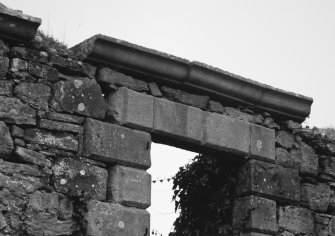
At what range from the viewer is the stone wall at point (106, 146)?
599 centimetres

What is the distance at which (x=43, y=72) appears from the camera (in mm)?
6297

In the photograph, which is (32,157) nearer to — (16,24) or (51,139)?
(51,139)

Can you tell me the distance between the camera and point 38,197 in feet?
19.5

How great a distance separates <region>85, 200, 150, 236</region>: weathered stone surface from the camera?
6137 millimetres

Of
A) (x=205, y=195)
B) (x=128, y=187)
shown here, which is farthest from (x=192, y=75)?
(x=205, y=195)

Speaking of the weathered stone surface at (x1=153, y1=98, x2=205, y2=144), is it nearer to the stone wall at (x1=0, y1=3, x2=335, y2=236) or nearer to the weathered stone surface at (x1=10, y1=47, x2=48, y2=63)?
the stone wall at (x1=0, y1=3, x2=335, y2=236)

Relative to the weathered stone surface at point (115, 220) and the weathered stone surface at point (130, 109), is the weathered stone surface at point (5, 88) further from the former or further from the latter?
the weathered stone surface at point (115, 220)

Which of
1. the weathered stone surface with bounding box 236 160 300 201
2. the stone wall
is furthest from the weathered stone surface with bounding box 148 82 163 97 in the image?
the weathered stone surface with bounding box 236 160 300 201

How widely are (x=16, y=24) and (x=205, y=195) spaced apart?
306cm

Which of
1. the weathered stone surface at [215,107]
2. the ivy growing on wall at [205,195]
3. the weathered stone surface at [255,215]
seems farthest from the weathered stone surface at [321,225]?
the weathered stone surface at [215,107]

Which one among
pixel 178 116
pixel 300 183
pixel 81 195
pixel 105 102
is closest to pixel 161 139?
pixel 178 116

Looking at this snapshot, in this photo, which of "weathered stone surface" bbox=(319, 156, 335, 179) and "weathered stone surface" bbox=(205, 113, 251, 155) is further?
"weathered stone surface" bbox=(319, 156, 335, 179)

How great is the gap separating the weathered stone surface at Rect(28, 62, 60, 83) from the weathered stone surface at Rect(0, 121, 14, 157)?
56 cm

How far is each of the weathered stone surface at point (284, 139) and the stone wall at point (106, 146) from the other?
2 cm
